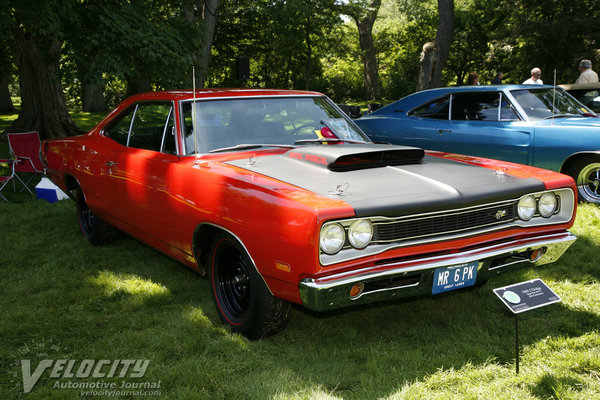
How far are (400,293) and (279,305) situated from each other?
734mm

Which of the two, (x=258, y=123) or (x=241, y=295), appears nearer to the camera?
(x=241, y=295)

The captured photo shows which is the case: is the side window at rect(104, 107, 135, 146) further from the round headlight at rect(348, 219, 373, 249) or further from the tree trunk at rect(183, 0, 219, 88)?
the tree trunk at rect(183, 0, 219, 88)

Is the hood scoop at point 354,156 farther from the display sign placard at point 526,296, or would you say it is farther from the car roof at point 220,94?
the display sign placard at point 526,296

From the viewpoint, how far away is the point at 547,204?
11.5ft

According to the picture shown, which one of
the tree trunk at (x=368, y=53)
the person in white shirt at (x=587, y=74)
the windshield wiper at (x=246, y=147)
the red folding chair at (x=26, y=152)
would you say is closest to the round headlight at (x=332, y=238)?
the windshield wiper at (x=246, y=147)

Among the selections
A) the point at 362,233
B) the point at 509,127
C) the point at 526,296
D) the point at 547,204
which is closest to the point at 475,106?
the point at 509,127

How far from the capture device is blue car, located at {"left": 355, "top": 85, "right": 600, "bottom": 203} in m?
6.19

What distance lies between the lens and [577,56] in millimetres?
22031

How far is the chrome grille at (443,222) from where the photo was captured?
294cm

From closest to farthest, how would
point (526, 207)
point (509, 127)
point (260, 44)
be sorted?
1. point (526, 207)
2. point (509, 127)
3. point (260, 44)

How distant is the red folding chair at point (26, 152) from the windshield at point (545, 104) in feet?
23.2

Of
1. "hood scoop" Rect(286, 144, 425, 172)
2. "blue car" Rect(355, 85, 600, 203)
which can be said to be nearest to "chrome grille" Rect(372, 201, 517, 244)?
"hood scoop" Rect(286, 144, 425, 172)

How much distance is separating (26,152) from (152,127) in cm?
516

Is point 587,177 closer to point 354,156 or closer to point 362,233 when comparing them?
point 354,156
